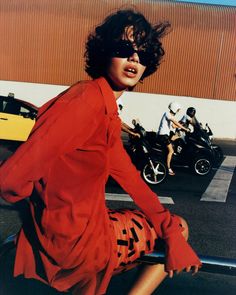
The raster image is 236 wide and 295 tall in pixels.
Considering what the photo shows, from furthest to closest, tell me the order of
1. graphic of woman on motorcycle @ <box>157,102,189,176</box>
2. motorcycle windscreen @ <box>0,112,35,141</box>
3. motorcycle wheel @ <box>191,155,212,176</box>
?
motorcycle windscreen @ <box>0,112,35,141</box>
motorcycle wheel @ <box>191,155,212,176</box>
graphic of woman on motorcycle @ <box>157,102,189,176</box>

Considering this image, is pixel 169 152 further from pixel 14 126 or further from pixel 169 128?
pixel 14 126

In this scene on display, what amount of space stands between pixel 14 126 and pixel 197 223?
24.4 ft

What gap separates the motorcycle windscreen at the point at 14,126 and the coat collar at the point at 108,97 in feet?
35.0

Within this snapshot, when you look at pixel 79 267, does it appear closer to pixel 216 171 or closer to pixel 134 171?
pixel 134 171

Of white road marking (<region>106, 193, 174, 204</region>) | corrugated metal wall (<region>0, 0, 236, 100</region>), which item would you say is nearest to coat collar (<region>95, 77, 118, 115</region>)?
white road marking (<region>106, 193, 174, 204</region>)

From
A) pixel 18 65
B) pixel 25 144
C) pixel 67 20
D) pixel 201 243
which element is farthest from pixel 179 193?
pixel 18 65

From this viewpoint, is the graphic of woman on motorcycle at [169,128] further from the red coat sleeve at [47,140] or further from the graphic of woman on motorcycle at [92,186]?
the red coat sleeve at [47,140]

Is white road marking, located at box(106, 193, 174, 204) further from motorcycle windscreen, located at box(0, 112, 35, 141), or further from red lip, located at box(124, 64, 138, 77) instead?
motorcycle windscreen, located at box(0, 112, 35, 141)

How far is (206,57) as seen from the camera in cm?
1855

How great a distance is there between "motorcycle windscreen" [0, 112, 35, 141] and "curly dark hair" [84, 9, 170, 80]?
1038cm

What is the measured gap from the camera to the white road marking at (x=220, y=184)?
7238 mm

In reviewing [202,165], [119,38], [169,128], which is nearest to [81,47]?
[169,128]

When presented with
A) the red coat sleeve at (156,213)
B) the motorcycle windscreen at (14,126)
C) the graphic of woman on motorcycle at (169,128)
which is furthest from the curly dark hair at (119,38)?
the motorcycle windscreen at (14,126)

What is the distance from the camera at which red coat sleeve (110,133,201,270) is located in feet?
4.82
